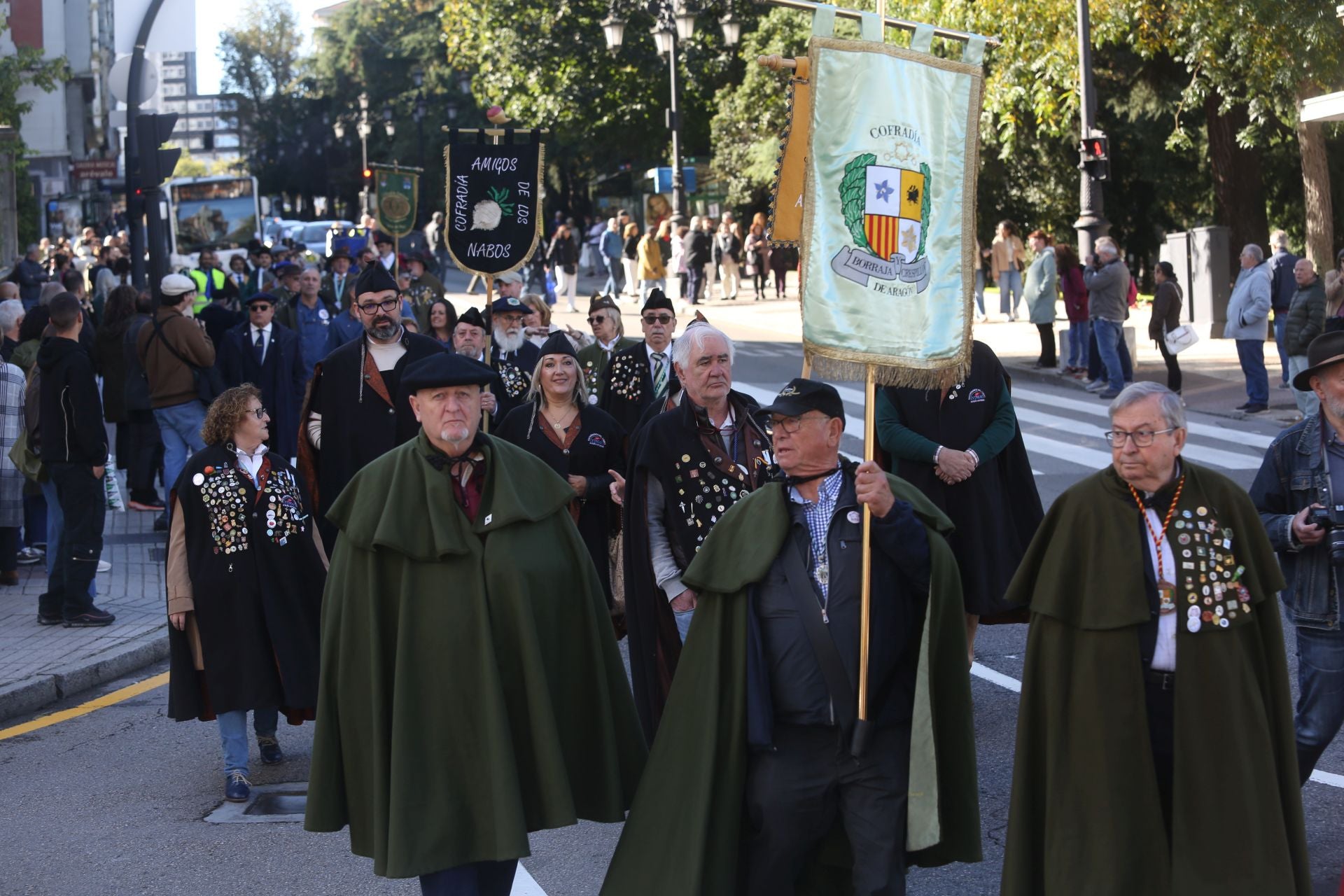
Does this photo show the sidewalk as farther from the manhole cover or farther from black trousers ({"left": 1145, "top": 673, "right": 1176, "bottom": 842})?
black trousers ({"left": 1145, "top": 673, "right": 1176, "bottom": 842})

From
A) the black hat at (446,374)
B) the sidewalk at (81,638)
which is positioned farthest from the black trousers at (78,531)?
the black hat at (446,374)

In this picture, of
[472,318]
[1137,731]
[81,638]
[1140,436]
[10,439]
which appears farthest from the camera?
[472,318]

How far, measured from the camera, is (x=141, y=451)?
13.4 metres

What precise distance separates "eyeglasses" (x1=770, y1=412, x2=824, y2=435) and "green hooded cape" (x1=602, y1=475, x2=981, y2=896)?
0.17 m

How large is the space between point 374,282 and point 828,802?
203 inches

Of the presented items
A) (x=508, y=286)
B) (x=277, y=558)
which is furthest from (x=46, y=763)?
(x=508, y=286)

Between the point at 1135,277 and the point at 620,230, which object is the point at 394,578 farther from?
the point at 620,230

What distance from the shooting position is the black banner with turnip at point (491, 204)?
30.6ft

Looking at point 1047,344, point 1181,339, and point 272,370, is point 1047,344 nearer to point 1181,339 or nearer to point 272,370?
point 1181,339

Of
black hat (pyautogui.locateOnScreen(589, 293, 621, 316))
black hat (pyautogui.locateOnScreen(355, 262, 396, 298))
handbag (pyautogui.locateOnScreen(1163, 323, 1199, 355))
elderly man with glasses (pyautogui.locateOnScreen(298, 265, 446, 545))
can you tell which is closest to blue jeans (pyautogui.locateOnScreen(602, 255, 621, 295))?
handbag (pyautogui.locateOnScreen(1163, 323, 1199, 355))

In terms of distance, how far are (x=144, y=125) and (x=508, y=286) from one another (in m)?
5.13

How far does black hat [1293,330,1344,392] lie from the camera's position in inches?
212

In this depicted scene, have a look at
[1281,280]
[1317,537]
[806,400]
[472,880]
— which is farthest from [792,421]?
[1281,280]

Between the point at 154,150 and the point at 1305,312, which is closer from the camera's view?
the point at 1305,312
